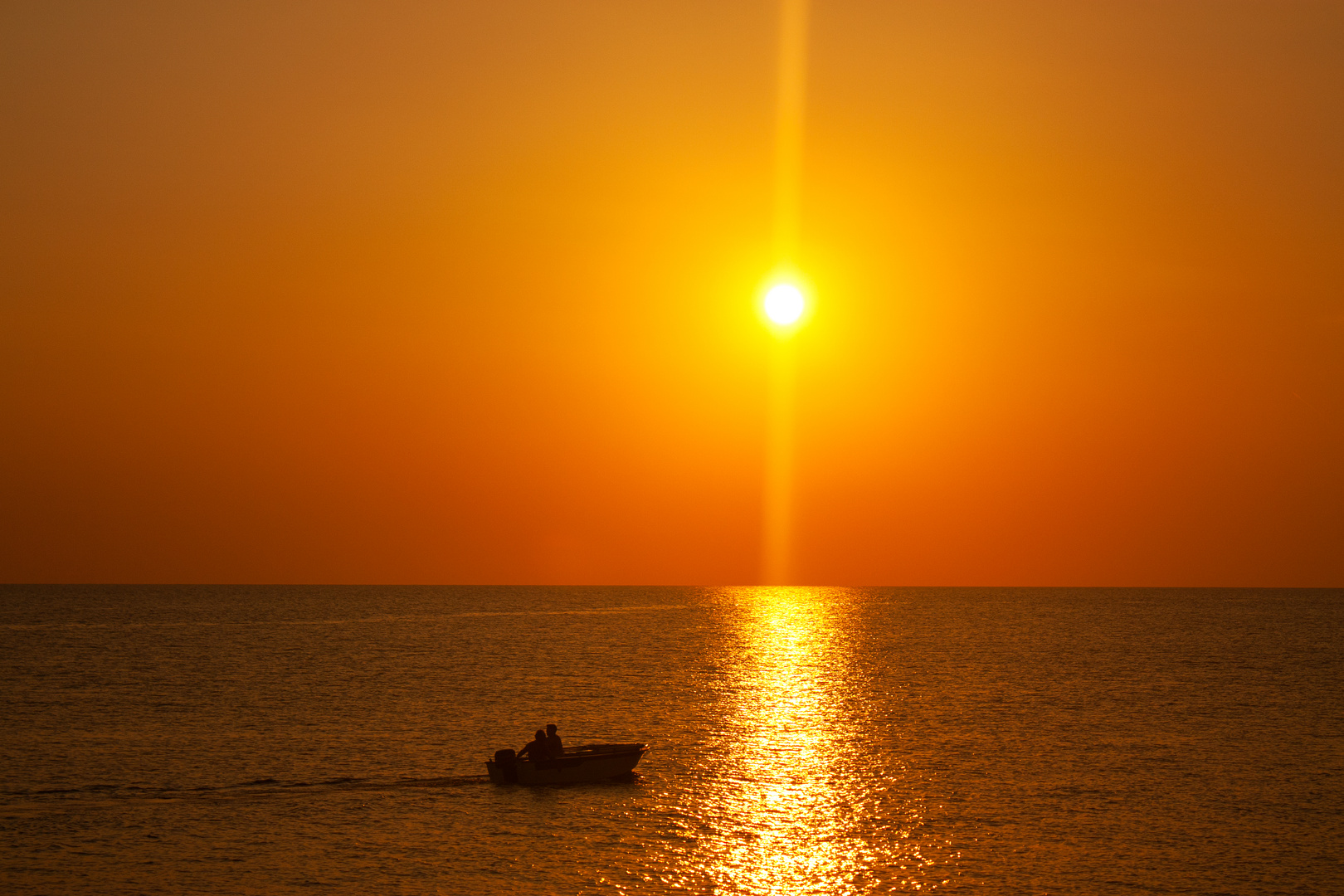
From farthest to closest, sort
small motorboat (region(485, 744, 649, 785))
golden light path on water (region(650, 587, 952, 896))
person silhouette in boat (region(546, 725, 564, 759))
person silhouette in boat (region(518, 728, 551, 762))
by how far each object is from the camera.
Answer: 1. person silhouette in boat (region(546, 725, 564, 759))
2. person silhouette in boat (region(518, 728, 551, 762))
3. small motorboat (region(485, 744, 649, 785))
4. golden light path on water (region(650, 587, 952, 896))

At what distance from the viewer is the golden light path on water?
3644 cm

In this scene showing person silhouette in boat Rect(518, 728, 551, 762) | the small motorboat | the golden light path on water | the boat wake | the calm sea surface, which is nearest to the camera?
the golden light path on water

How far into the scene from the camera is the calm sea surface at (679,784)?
122 ft

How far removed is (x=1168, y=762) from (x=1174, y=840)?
17.2 meters

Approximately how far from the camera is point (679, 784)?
5062cm

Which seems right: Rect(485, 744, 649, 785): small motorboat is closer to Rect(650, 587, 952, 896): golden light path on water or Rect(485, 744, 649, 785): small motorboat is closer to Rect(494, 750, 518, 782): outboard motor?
Rect(494, 750, 518, 782): outboard motor

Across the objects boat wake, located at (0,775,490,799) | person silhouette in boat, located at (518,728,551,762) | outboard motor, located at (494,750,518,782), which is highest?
person silhouette in boat, located at (518,728,551,762)

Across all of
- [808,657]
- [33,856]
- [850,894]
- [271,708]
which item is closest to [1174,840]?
[850,894]

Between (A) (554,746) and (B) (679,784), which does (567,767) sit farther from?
(B) (679,784)

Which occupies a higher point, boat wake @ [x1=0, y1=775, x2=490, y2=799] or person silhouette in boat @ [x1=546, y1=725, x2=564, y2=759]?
person silhouette in boat @ [x1=546, y1=725, x2=564, y2=759]

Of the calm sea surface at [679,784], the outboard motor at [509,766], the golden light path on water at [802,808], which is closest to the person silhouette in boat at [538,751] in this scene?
the outboard motor at [509,766]

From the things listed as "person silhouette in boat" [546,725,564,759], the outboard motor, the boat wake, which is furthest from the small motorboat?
the boat wake

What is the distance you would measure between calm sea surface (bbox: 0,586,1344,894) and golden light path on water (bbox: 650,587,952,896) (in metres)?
0.16

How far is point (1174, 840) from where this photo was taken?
135 feet
